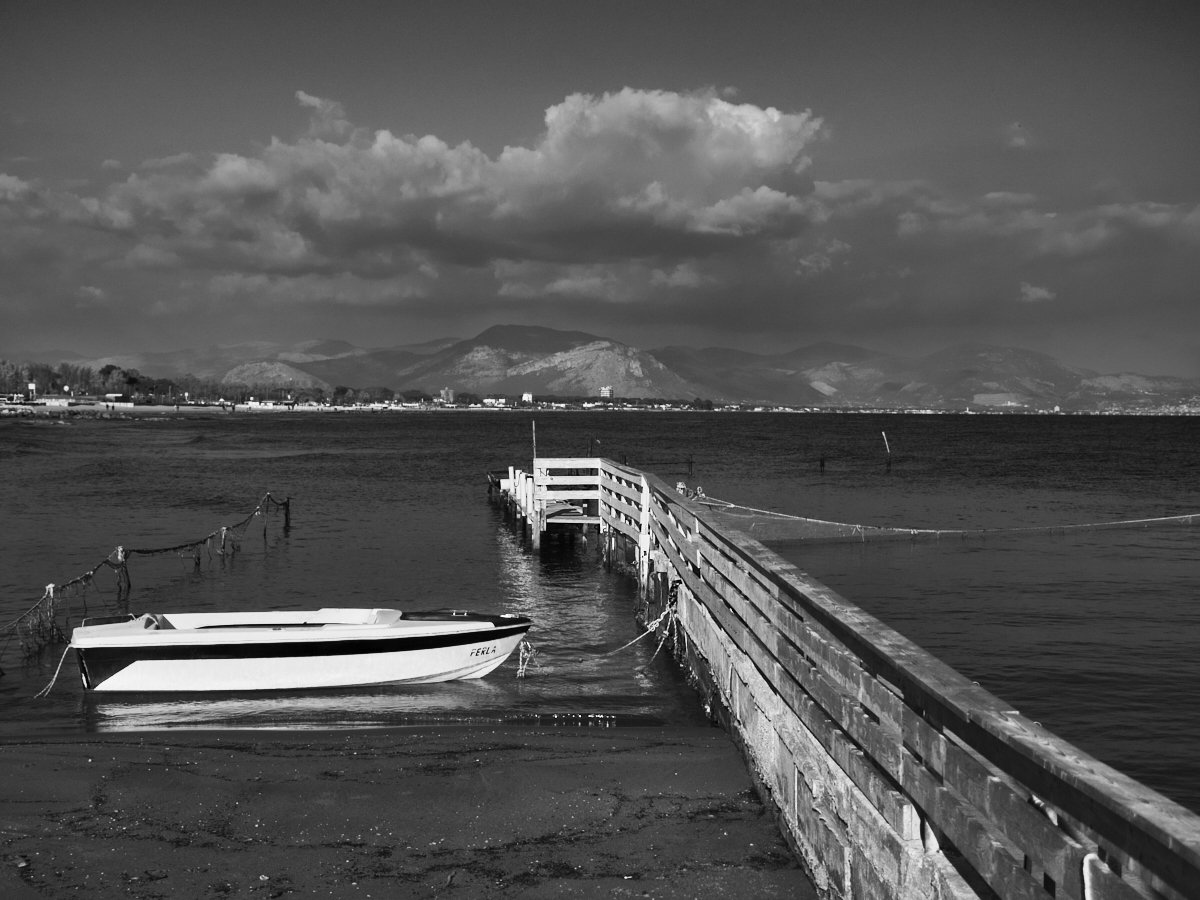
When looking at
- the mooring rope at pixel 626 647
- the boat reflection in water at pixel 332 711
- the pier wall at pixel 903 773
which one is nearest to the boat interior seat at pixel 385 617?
the boat reflection in water at pixel 332 711

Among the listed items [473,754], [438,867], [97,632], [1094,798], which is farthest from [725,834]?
[97,632]

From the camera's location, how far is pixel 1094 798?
3.31 metres

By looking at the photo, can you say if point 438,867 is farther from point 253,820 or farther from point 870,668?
point 870,668

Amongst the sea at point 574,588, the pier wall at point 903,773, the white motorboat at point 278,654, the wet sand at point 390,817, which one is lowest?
the sea at point 574,588

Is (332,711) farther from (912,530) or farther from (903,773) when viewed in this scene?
(912,530)

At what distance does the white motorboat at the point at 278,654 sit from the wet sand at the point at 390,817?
1970 millimetres

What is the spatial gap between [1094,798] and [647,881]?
4408 mm

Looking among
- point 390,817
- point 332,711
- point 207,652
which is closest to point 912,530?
point 332,711

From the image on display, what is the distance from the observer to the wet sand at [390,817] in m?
7.05

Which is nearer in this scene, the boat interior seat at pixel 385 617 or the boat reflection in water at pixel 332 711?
the boat reflection in water at pixel 332 711

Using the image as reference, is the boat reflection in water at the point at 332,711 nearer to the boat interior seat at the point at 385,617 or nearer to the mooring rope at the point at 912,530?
the boat interior seat at the point at 385,617

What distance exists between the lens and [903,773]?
16.2 ft

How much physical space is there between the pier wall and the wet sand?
655 mm

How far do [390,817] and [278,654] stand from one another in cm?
506
